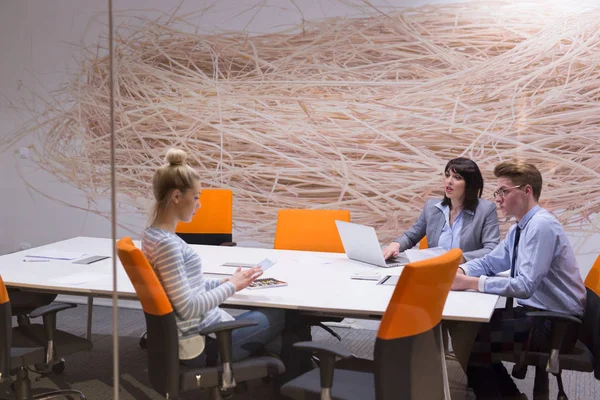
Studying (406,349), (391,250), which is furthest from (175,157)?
(391,250)

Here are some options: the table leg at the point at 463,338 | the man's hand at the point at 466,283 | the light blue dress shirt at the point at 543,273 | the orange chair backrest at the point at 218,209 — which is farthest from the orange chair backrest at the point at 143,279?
the orange chair backrest at the point at 218,209

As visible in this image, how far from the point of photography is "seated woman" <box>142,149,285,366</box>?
224cm

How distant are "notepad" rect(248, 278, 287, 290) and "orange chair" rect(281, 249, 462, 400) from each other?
0.62 meters

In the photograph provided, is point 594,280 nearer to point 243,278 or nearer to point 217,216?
point 243,278

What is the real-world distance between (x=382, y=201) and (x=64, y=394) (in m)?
2.77

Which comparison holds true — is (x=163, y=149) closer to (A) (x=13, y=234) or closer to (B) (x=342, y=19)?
(A) (x=13, y=234)

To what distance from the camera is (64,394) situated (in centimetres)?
232

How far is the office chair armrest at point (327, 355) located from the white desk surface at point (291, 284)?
0.32 m

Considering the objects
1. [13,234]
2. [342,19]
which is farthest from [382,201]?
[13,234]

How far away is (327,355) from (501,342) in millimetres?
1048

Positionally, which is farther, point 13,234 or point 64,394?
point 64,394

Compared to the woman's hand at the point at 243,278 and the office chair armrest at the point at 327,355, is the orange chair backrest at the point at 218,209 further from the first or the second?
the office chair armrest at the point at 327,355

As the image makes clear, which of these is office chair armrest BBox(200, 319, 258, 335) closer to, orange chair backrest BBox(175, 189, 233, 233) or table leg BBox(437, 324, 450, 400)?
table leg BBox(437, 324, 450, 400)

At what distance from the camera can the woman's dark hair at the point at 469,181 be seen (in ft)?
11.8
